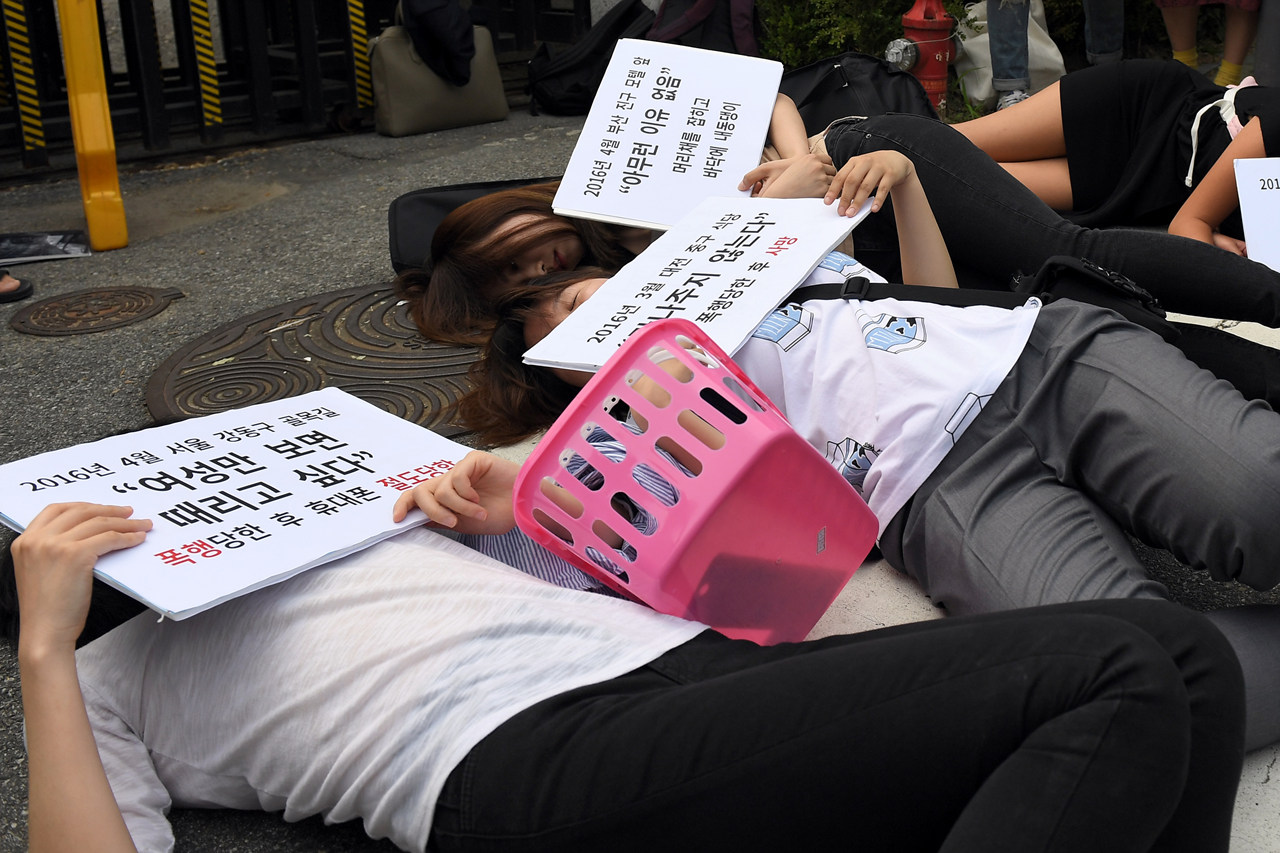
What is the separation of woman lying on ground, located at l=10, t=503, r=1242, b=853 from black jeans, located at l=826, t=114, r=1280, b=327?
1130 mm

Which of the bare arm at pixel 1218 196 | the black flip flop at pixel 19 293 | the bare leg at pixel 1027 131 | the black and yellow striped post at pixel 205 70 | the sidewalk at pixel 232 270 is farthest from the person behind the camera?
the black and yellow striped post at pixel 205 70

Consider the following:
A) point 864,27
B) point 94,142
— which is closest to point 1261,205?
point 864,27

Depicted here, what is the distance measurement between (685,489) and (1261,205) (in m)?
1.88

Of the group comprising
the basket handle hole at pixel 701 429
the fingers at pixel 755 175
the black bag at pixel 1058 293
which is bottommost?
the basket handle hole at pixel 701 429

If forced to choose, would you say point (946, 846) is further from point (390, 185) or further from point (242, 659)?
point (390, 185)

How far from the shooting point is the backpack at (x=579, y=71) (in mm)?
5559

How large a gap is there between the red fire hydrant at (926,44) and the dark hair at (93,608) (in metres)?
3.87

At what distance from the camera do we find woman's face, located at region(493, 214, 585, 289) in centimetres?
250

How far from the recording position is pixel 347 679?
3.87 ft

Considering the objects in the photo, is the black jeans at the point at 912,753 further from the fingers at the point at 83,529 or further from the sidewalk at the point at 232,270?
the fingers at the point at 83,529

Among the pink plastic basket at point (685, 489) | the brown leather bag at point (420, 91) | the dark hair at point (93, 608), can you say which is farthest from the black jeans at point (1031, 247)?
the brown leather bag at point (420, 91)

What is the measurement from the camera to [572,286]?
83.5 inches

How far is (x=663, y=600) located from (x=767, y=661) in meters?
0.17

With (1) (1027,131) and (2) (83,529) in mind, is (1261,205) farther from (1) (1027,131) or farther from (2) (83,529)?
(2) (83,529)
